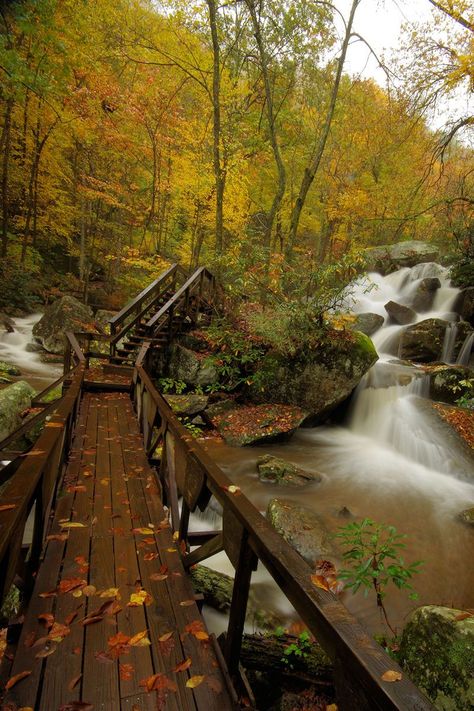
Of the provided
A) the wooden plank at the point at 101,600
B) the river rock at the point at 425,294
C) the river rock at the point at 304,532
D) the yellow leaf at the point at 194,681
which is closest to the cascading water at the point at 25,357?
the wooden plank at the point at 101,600

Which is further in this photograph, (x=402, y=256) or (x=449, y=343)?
(x=402, y=256)

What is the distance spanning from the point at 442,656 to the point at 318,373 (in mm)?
6793

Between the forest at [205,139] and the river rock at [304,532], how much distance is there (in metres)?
5.64

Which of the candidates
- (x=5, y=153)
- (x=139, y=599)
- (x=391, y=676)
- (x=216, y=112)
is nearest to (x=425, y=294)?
(x=216, y=112)

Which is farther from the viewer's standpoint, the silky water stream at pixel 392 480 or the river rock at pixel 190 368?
the river rock at pixel 190 368

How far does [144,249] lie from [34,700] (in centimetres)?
2089

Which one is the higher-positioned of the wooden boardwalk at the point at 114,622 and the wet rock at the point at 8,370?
the wooden boardwalk at the point at 114,622

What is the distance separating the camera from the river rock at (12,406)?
21.4 feet

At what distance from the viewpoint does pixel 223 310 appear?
37.8ft

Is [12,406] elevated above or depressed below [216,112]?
below

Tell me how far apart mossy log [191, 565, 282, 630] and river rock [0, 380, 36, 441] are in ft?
15.2

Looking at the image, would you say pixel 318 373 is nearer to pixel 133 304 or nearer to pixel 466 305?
pixel 133 304

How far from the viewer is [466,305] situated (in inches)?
585

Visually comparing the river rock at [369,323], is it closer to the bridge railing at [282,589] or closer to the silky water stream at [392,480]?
the silky water stream at [392,480]
